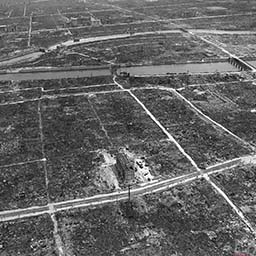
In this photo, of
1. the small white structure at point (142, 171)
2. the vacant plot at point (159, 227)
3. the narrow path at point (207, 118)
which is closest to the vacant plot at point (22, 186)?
the vacant plot at point (159, 227)

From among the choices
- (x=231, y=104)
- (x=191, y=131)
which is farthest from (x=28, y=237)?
(x=231, y=104)

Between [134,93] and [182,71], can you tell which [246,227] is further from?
[182,71]


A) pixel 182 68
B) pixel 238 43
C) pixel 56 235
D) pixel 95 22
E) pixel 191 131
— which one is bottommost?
pixel 56 235

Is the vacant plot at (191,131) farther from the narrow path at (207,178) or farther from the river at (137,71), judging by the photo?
the river at (137,71)

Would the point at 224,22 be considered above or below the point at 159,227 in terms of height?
above

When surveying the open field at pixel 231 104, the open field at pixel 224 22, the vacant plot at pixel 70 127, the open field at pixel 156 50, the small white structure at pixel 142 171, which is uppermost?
the open field at pixel 224 22

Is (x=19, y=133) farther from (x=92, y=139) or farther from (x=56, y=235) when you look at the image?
(x=56, y=235)

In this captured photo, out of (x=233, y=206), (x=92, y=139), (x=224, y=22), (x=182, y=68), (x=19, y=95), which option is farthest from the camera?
(x=224, y=22)
